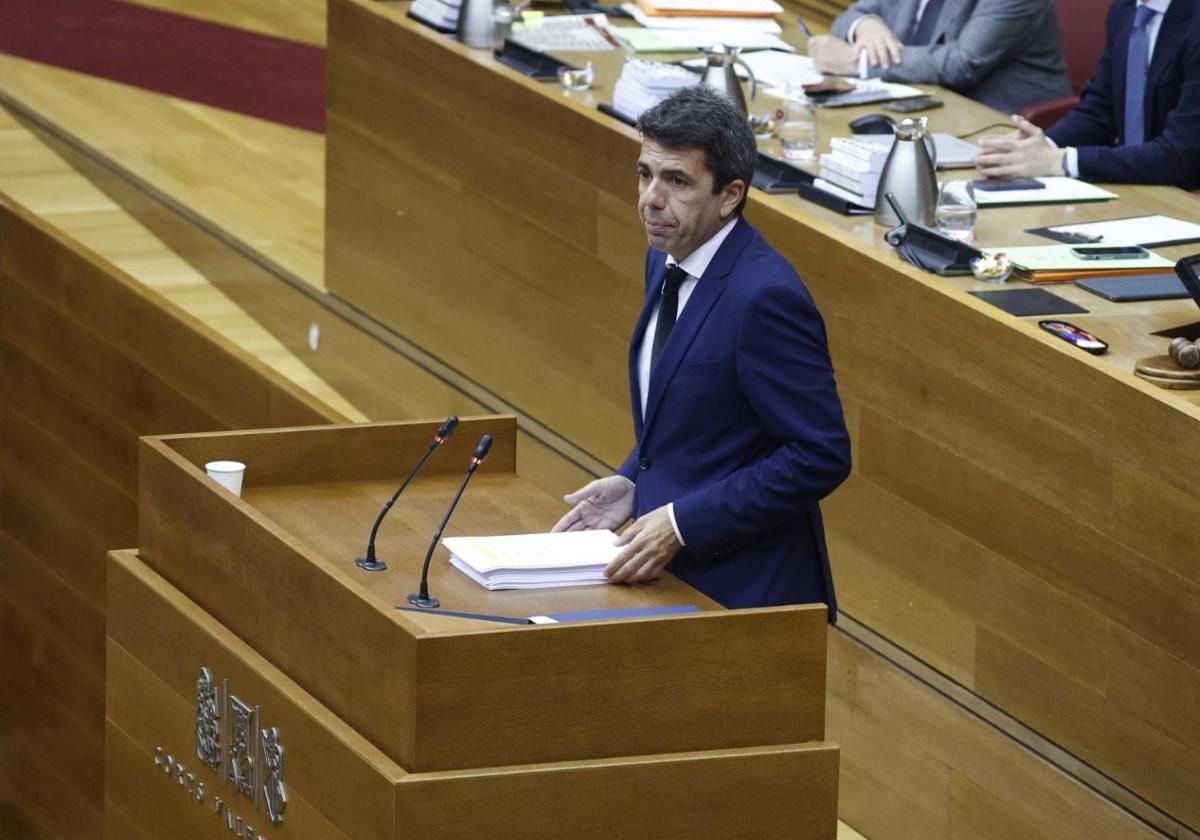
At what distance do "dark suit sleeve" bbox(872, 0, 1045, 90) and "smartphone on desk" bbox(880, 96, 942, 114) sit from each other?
0.57 feet

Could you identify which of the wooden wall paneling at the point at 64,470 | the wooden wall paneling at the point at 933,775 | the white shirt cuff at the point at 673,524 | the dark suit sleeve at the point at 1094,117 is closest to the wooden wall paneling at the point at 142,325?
the wooden wall paneling at the point at 64,470

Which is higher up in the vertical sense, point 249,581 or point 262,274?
point 249,581

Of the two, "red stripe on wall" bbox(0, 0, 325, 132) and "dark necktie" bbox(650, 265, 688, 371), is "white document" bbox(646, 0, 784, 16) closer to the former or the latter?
"red stripe on wall" bbox(0, 0, 325, 132)

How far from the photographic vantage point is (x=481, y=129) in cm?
471

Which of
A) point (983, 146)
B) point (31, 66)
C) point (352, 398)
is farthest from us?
point (31, 66)

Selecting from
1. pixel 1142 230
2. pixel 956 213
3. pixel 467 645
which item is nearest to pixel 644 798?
pixel 467 645

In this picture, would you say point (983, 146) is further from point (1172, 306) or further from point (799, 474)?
point (799, 474)

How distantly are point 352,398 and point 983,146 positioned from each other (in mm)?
1772

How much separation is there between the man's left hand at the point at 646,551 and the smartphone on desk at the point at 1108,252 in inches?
51.6

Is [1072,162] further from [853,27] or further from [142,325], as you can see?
[142,325]

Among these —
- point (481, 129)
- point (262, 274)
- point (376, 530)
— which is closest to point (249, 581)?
point (376, 530)

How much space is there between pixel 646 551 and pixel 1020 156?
5.88 ft

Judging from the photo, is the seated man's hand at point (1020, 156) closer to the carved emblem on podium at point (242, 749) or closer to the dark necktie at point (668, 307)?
the dark necktie at point (668, 307)

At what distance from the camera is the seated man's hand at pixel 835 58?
15.5 feet
